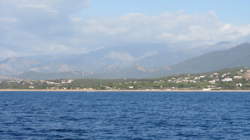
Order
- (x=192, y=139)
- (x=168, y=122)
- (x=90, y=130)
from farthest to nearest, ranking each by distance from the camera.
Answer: (x=168, y=122)
(x=90, y=130)
(x=192, y=139)

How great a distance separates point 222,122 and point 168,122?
349 inches

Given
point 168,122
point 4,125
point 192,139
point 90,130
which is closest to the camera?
point 192,139

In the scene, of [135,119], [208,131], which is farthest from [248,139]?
[135,119]

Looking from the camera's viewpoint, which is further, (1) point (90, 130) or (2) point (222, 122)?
A: (2) point (222, 122)

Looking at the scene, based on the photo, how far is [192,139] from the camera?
214 feet

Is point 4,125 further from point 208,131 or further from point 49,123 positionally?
point 208,131

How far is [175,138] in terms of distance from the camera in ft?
218

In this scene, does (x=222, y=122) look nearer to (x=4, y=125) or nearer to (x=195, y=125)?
(x=195, y=125)

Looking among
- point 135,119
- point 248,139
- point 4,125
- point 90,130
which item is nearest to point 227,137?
point 248,139

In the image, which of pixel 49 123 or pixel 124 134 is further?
pixel 49 123

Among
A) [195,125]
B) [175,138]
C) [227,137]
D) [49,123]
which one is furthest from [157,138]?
[49,123]

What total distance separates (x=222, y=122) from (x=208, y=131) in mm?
13759

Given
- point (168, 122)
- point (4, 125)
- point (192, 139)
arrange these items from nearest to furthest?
point (192, 139) → point (4, 125) → point (168, 122)

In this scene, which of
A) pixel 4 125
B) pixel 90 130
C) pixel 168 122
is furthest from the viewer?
pixel 168 122
